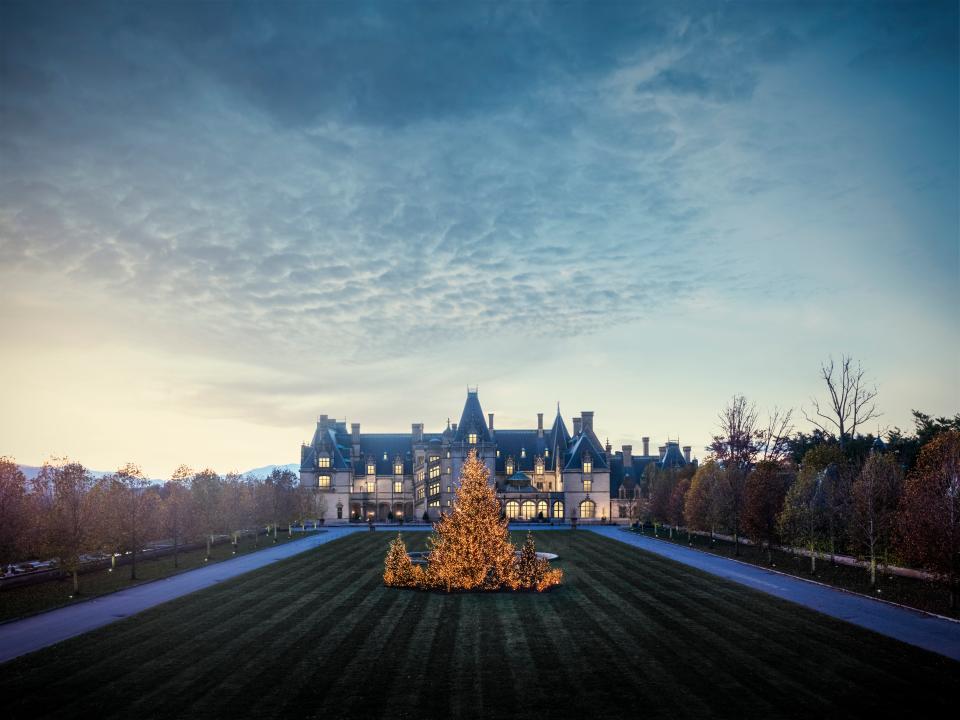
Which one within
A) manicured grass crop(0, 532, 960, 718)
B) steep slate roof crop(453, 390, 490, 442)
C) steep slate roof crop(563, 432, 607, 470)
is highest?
steep slate roof crop(453, 390, 490, 442)

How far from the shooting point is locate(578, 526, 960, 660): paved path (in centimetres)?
2739

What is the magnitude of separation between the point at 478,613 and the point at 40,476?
40621mm

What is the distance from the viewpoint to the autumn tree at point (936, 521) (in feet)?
106

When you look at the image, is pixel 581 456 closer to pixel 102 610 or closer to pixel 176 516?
pixel 176 516

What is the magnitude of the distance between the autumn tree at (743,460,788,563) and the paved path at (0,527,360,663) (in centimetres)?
3857

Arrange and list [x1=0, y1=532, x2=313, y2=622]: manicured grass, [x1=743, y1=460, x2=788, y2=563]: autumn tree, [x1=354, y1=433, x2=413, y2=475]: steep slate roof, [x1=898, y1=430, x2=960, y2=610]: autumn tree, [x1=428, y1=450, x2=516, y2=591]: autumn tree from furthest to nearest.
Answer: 1. [x1=354, y1=433, x2=413, y2=475]: steep slate roof
2. [x1=743, y1=460, x2=788, y2=563]: autumn tree
3. [x1=428, y1=450, x2=516, y2=591]: autumn tree
4. [x1=0, y1=532, x2=313, y2=622]: manicured grass
5. [x1=898, y1=430, x2=960, y2=610]: autumn tree

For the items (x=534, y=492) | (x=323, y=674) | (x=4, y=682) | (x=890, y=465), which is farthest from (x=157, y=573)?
(x=534, y=492)

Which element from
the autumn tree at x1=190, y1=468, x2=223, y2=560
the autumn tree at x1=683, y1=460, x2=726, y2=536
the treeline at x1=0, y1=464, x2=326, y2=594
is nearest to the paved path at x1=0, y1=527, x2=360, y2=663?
the treeline at x1=0, y1=464, x2=326, y2=594

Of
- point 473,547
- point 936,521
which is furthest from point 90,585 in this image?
point 936,521

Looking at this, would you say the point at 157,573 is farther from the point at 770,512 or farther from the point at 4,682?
the point at 770,512

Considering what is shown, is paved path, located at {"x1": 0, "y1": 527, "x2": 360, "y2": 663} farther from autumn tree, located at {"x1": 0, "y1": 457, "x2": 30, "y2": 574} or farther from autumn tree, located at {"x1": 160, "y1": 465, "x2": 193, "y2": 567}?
autumn tree, located at {"x1": 0, "y1": 457, "x2": 30, "y2": 574}

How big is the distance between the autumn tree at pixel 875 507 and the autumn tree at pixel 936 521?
3.23 m

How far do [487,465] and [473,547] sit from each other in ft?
212

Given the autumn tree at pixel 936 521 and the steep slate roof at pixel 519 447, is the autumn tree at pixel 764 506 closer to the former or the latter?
the autumn tree at pixel 936 521
